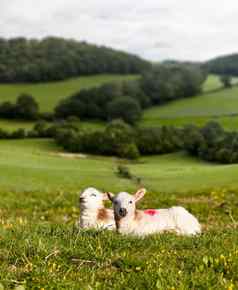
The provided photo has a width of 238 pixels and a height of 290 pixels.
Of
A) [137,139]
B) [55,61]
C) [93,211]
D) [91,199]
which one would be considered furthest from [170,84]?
[93,211]

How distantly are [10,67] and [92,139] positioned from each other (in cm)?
7402

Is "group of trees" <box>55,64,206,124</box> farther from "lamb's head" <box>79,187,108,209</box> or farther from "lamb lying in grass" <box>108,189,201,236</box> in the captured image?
"lamb lying in grass" <box>108,189,201,236</box>

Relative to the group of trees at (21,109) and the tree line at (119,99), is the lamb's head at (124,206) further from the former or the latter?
the group of trees at (21,109)

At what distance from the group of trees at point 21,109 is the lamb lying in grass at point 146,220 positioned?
385 ft

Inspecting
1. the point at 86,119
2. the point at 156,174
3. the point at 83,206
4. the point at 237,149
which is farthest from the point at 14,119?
the point at 83,206

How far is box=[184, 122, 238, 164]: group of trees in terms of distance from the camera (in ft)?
273

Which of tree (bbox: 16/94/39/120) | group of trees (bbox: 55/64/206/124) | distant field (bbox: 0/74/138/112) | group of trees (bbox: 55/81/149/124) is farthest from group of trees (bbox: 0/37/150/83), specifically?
tree (bbox: 16/94/39/120)

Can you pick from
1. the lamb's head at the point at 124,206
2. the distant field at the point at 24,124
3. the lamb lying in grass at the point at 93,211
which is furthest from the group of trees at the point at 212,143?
the lamb's head at the point at 124,206

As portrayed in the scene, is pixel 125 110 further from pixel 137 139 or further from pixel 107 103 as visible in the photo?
pixel 137 139

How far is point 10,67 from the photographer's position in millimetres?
160875

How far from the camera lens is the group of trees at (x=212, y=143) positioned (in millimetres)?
83188

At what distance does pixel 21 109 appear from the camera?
125625 millimetres

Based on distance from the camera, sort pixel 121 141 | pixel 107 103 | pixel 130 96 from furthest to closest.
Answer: pixel 130 96 < pixel 107 103 < pixel 121 141

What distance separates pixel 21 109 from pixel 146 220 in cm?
11807
